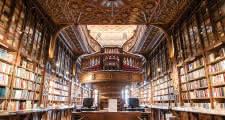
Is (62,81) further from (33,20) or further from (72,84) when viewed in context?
(33,20)

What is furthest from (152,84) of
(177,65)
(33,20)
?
(33,20)

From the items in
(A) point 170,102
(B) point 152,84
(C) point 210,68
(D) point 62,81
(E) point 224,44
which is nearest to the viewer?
(E) point 224,44

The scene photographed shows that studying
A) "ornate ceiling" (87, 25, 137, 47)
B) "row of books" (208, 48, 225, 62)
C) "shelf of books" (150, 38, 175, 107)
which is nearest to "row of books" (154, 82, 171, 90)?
"shelf of books" (150, 38, 175, 107)

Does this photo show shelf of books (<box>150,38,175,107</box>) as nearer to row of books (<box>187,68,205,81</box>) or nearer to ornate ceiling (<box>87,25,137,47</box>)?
row of books (<box>187,68,205,81</box>)

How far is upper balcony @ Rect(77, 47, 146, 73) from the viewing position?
9.79 metres

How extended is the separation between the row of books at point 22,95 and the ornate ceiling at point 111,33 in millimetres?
7507

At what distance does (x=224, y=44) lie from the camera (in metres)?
3.72

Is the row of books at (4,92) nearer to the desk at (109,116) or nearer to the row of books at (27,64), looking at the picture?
the row of books at (27,64)

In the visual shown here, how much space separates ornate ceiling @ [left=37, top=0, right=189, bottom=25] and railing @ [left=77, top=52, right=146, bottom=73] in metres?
3.59

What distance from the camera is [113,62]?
9.86 m

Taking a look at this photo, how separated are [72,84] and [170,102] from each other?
6.37 metres

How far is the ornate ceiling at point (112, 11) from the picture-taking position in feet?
17.3

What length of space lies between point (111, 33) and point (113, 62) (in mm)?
3765

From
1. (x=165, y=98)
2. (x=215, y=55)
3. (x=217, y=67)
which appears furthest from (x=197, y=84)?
(x=165, y=98)
